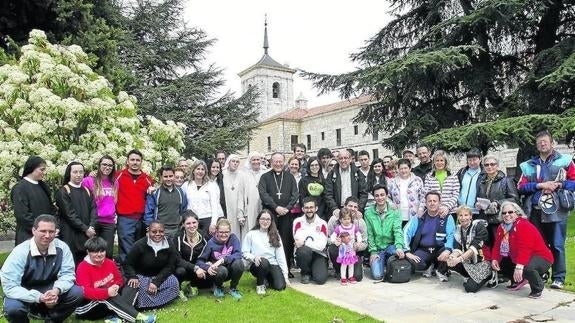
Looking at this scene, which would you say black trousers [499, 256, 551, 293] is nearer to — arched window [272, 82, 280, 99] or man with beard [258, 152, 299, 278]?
man with beard [258, 152, 299, 278]

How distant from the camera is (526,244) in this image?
5590 mm

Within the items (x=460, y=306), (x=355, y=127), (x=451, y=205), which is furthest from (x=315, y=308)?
(x=355, y=127)

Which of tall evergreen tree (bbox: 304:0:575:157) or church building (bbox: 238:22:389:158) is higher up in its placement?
church building (bbox: 238:22:389:158)

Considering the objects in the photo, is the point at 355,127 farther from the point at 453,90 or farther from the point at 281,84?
the point at 453,90

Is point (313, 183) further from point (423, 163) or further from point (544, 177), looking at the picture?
point (544, 177)

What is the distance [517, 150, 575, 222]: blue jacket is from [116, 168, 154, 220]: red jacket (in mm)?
5132

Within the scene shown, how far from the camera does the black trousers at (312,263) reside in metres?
6.70

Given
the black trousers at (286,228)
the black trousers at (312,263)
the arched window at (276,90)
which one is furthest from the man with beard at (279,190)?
the arched window at (276,90)

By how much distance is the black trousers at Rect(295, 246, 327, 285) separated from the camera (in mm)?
6703

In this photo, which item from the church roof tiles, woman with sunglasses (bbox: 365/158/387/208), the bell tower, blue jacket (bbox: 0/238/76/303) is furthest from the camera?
the bell tower

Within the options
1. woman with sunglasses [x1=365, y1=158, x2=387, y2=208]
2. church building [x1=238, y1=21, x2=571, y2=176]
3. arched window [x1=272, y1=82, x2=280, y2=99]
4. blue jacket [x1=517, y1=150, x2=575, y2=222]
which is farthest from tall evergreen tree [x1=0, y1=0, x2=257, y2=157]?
arched window [x1=272, y1=82, x2=280, y2=99]

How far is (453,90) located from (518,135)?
12.5 ft

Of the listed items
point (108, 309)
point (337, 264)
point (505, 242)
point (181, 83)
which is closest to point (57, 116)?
point (108, 309)

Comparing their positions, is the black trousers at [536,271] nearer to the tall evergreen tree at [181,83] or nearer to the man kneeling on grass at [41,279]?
the man kneeling on grass at [41,279]
